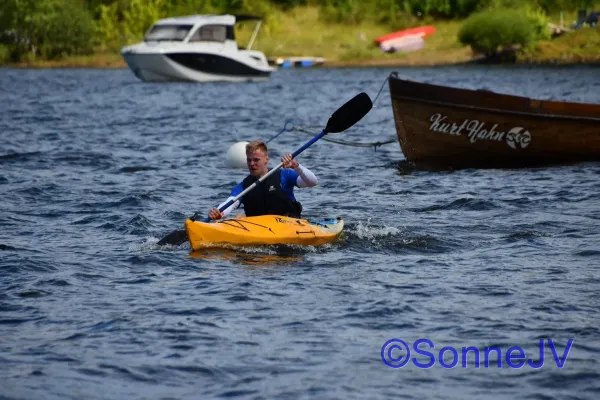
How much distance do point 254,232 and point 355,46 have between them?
51196mm

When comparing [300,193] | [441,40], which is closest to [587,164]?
[300,193]

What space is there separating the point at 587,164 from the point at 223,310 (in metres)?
10.1

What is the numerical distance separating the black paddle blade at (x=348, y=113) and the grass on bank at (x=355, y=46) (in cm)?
4100

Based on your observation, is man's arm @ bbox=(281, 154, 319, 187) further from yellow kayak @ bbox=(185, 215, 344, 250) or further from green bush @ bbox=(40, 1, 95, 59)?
green bush @ bbox=(40, 1, 95, 59)

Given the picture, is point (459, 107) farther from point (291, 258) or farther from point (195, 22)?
point (195, 22)

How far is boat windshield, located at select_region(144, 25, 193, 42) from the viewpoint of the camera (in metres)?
44.8

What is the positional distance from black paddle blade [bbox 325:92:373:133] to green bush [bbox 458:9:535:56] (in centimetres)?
4192

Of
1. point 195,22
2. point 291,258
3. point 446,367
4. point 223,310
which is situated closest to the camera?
point 446,367

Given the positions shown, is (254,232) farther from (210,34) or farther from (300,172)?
(210,34)

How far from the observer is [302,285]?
33.0 feet

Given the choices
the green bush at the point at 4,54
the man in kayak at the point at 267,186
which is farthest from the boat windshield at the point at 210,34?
the man in kayak at the point at 267,186

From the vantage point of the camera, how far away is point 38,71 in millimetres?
58938

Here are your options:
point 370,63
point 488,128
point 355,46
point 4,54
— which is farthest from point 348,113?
point 4,54

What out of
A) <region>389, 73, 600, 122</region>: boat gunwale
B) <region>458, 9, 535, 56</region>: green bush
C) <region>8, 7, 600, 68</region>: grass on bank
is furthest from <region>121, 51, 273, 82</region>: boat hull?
<region>389, 73, 600, 122</region>: boat gunwale
